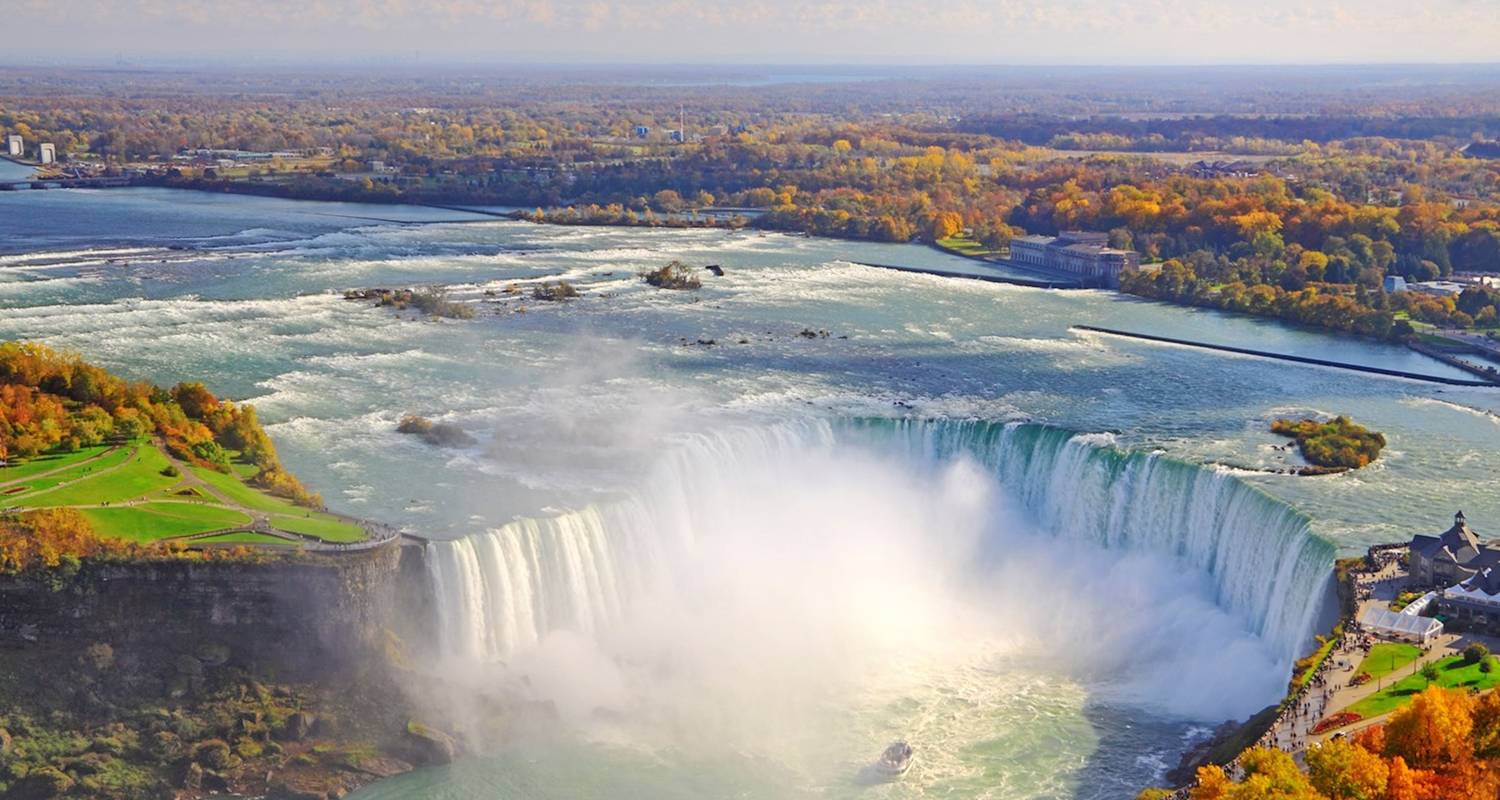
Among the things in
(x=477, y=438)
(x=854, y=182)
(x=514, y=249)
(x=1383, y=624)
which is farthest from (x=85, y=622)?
(x=854, y=182)

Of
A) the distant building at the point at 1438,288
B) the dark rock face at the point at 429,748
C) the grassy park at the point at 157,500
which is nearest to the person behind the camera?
the dark rock face at the point at 429,748

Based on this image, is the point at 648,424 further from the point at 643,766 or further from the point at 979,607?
the point at 643,766

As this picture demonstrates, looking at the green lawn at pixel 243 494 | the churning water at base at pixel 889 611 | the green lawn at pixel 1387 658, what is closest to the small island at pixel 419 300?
the churning water at base at pixel 889 611

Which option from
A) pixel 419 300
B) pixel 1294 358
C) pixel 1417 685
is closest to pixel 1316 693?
pixel 1417 685

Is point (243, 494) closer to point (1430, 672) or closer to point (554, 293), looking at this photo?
point (1430, 672)

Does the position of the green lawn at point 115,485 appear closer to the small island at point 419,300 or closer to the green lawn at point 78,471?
the green lawn at point 78,471

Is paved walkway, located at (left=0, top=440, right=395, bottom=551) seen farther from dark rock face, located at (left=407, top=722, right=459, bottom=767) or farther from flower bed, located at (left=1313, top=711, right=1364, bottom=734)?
flower bed, located at (left=1313, top=711, right=1364, bottom=734)
